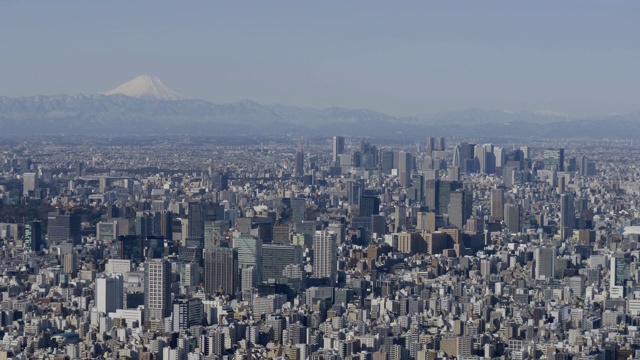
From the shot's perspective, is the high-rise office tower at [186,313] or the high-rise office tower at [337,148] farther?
the high-rise office tower at [337,148]

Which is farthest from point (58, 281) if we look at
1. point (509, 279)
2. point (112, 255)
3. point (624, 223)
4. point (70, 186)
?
point (70, 186)

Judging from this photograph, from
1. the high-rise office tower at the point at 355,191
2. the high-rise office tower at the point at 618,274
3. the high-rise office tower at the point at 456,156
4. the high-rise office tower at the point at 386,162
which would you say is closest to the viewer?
the high-rise office tower at the point at 618,274

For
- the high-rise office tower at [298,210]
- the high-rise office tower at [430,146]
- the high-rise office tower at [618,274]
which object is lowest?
the high-rise office tower at [618,274]

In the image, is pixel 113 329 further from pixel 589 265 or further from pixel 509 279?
pixel 589 265

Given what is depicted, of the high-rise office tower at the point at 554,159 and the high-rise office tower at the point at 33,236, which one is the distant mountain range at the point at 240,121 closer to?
the high-rise office tower at the point at 554,159

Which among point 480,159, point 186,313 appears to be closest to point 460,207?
point 480,159

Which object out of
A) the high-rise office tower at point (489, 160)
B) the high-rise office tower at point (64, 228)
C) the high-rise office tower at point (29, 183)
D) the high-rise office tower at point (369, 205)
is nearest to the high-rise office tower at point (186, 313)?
the high-rise office tower at point (64, 228)

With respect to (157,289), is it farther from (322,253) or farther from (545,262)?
(545,262)

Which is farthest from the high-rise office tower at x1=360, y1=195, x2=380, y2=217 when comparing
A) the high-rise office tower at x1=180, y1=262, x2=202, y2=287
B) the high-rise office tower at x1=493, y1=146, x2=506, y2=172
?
the high-rise office tower at x1=180, y1=262, x2=202, y2=287
